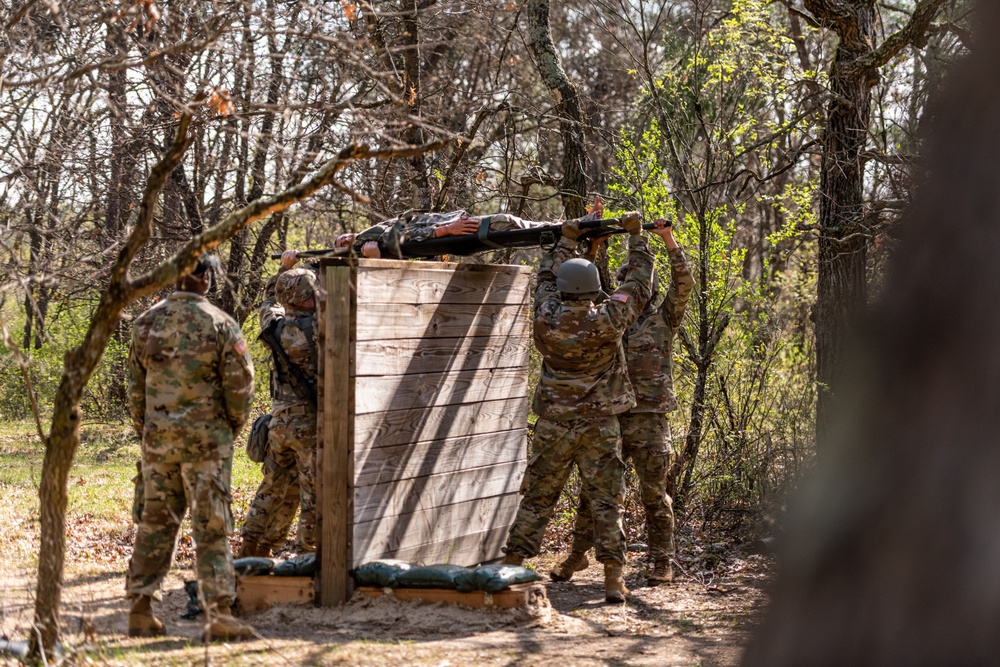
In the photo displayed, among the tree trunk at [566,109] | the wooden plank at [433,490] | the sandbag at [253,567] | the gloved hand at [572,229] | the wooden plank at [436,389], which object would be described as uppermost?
the tree trunk at [566,109]

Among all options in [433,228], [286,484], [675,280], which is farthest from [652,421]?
[286,484]

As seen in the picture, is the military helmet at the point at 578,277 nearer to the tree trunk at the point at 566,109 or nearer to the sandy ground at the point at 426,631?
the sandy ground at the point at 426,631

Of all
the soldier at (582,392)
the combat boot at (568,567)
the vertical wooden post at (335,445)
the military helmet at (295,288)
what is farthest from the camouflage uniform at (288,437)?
the combat boot at (568,567)

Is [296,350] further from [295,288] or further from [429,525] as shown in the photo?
[429,525]

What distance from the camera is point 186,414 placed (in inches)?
236

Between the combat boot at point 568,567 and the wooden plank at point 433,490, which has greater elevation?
the wooden plank at point 433,490

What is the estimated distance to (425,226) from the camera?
7.83 meters

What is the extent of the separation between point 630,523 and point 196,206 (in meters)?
7.22

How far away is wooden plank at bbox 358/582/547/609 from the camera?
6.41 m

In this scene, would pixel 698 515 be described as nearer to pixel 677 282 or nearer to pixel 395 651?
pixel 677 282

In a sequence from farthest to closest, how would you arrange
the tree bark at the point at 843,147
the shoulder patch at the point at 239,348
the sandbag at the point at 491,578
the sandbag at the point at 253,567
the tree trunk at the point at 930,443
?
the tree bark at the point at 843,147, the sandbag at the point at 253,567, the sandbag at the point at 491,578, the shoulder patch at the point at 239,348, the tree trunk at the point at 930,443

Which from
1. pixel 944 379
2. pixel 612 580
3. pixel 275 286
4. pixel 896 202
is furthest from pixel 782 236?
pixel 944 379

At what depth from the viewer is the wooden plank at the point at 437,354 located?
6921 mm

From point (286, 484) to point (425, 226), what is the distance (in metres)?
2.32
